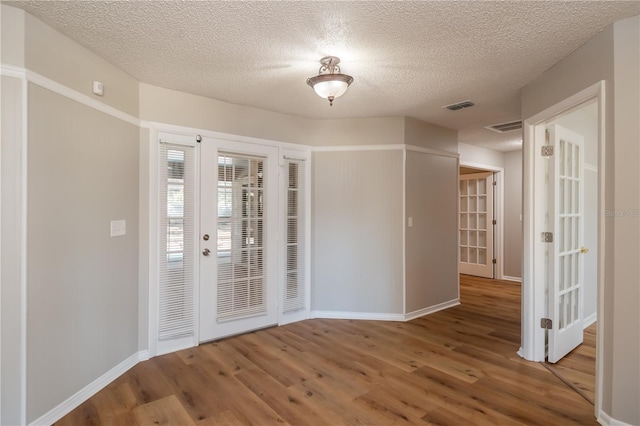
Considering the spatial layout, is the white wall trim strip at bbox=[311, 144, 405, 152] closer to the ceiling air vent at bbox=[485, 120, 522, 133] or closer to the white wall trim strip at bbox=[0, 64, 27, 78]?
the ceiling air vent at bbox=[485, 120, 522, 133]

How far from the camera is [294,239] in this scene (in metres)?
4.02

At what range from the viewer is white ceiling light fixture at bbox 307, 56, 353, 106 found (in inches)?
94.0

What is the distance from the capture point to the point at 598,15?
194 cm

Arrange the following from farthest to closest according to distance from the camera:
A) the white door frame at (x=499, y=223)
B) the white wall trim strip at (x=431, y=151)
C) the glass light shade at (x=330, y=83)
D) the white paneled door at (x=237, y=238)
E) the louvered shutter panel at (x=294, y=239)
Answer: the white door frame at (x=499, y=223), the white wall trim strip at (x=431, y=151), the louvered shutter panel at (x=294, y=239), the white paneled door at (x=237, y=238), the glass light shade at (x=330, y=83)

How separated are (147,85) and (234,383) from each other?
2.71 m

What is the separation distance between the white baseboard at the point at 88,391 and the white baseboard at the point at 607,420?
3447mm

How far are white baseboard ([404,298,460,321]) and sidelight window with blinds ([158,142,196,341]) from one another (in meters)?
2.55

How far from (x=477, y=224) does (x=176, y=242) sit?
6058 mm

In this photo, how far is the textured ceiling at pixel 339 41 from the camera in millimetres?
1893

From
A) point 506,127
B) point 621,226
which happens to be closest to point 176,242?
point 621,226

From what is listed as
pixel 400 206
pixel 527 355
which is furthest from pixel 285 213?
pixel 527 355

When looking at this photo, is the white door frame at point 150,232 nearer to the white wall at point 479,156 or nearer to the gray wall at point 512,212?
the white wall at point 479,156

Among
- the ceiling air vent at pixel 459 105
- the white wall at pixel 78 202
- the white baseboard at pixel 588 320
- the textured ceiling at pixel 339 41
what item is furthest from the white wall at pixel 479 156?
the white baseboard at pixel 588 320

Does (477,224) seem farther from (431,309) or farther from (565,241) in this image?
(565,241)
